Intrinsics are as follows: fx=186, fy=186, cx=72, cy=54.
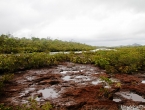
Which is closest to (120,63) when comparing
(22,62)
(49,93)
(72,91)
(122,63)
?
(122,63)

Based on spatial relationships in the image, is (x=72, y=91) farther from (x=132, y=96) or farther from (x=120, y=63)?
(x=120, y=63)

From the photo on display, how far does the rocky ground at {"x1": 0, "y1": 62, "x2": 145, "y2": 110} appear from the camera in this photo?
18.6ft

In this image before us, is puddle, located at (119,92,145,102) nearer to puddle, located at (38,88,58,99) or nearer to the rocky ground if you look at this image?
the rocky ground

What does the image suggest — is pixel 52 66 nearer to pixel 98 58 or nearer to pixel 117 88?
pixel 98 58

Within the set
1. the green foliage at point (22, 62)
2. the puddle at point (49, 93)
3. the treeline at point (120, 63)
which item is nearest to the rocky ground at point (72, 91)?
the puddle at point (49, 93)

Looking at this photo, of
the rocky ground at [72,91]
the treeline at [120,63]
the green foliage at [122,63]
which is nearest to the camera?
the rocky ground at [72,91]

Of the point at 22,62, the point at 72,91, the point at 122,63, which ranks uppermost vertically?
the point at 22,62

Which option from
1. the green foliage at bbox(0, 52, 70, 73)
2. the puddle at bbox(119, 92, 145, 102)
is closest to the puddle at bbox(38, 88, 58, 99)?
the puddle at bbox(119, 92, 145, 102)

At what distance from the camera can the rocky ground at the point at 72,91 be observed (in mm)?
5656

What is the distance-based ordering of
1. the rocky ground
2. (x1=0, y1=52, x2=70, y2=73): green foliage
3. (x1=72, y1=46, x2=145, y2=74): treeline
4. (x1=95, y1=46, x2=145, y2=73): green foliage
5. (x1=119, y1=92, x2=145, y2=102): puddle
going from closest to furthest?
the rocky ground, (x1=119, y1=92, x2=145, y2=102): puddle, (x1=0, y1=52, x2=70, y2=73): green foliage, (x1=72, y1=46, x2=145, y2=74): treeline, (x1=95, y1=46, x2=145, y2=73): green foliage

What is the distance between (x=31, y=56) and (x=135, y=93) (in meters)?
6.24

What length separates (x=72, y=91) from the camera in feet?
22.0

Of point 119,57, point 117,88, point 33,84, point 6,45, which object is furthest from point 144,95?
point 6,45

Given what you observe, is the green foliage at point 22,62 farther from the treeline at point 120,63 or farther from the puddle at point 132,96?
the puddle at point 132,96
